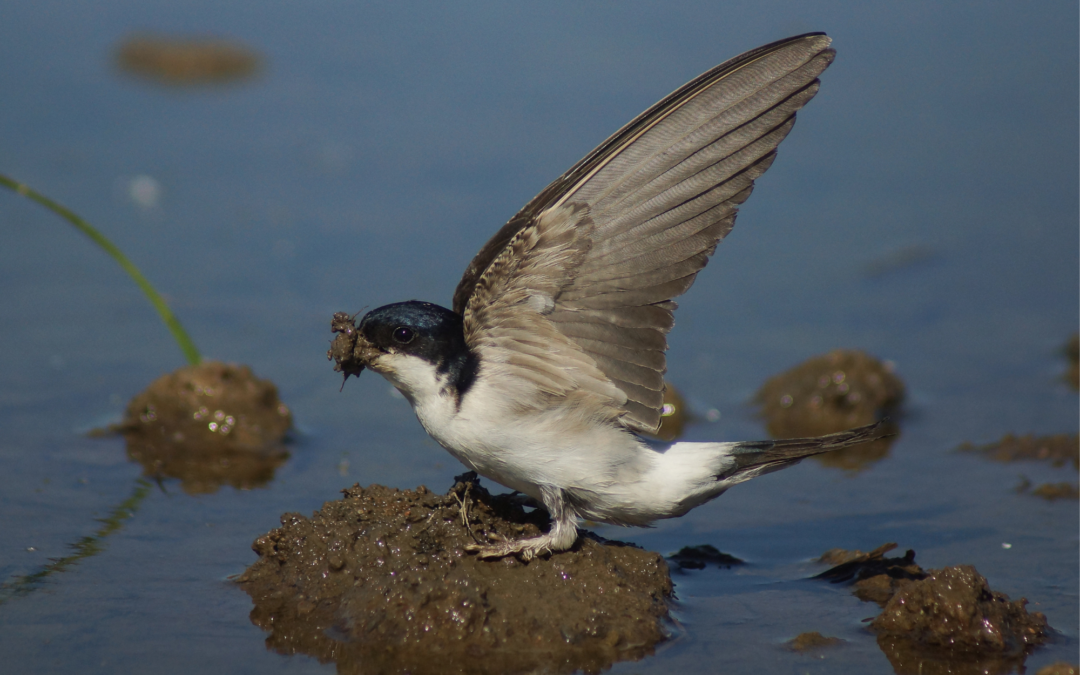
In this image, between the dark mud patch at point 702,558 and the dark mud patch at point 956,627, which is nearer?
the dark mud patch at point 956,627

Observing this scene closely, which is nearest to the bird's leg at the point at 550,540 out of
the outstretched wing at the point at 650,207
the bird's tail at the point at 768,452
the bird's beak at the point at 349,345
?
the outstretched wing at the point at 650,207

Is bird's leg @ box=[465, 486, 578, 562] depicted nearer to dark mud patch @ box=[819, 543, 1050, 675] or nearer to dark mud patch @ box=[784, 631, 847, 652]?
dark mud patch @ box=[784, 631, 847, 652]

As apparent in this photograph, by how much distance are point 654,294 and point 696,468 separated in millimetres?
648

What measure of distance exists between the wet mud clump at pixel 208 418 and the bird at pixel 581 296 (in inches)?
65.6

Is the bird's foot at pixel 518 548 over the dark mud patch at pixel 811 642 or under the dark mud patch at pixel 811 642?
over

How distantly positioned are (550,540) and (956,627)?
1.37 m

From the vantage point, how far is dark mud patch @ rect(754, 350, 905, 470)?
593 centimetres

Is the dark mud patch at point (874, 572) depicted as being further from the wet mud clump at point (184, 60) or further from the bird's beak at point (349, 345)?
the wet mud clump at point (184, 60)

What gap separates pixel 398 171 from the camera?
26.8 ft

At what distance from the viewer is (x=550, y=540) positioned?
3.73m

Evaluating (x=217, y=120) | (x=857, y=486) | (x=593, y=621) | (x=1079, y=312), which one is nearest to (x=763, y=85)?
(x=593, y=621)

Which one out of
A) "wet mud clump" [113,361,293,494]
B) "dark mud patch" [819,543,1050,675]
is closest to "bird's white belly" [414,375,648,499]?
"dark mud patch" [819,543,1050,675]

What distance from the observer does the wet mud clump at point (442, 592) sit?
3.46 m

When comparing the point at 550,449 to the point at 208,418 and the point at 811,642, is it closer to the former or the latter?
the point at 811,642
